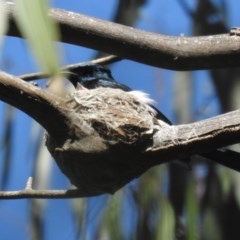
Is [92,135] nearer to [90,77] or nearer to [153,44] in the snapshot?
[153,44]

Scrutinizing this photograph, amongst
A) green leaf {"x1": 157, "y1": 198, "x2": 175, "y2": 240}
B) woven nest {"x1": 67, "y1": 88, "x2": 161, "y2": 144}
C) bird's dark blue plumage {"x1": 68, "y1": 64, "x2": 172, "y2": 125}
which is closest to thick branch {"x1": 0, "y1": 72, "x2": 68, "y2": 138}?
woven nest {"x1": 67, "y1": 88, "x2": 161, "y2": 144}

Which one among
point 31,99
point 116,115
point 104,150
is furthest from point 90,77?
Answer: point 31,99

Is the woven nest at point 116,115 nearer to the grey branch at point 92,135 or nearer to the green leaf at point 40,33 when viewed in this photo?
the grey branch at point 92,135

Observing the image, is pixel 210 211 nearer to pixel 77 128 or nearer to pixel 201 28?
pixel 201 28

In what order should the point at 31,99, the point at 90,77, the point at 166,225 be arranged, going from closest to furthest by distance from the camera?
the point at 31,99
the point at 166,225
the point at 90,77

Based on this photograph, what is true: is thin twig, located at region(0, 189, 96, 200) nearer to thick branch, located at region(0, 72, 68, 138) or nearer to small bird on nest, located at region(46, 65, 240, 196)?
small bird on nest, located at region(46, 65, 240, 196)
